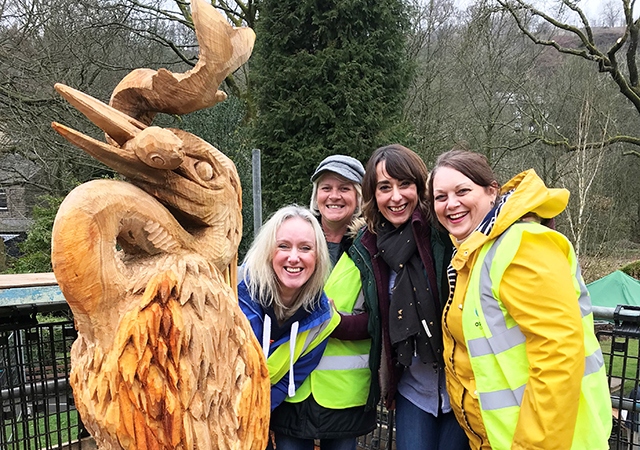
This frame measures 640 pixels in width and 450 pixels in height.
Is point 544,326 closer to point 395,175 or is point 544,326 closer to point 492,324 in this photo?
point 492,324

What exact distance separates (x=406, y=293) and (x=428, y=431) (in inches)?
23.7

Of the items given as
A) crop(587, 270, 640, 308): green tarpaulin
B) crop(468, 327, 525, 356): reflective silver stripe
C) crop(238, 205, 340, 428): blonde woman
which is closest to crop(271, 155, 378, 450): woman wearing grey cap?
crop(238, 205, 340, 428): blonde woman

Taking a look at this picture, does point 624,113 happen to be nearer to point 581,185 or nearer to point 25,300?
point 581,185

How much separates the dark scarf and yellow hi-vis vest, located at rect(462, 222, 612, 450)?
336 millimetres

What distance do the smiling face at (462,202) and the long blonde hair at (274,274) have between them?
18.9 inches

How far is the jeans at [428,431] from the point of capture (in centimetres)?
198

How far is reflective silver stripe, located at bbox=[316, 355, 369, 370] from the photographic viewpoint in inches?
78.4

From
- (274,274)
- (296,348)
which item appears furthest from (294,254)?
(296,348)

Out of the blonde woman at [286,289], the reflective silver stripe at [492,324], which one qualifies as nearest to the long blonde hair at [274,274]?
the blonde woman at [286,289]

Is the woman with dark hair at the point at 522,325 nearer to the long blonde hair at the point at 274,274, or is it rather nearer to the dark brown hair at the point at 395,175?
the dark brown hair at the point at 395,175

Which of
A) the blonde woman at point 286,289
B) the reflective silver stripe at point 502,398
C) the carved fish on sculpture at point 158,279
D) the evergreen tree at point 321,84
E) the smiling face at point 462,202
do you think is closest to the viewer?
the carved fish on sculpture at point 158,279

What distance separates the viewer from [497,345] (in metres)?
1.45

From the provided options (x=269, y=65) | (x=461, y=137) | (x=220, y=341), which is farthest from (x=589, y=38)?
(x=220, y=341)

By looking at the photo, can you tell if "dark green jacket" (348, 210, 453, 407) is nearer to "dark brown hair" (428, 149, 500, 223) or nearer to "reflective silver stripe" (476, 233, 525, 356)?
"dark brown hair" (428, 149, 500, 223)
